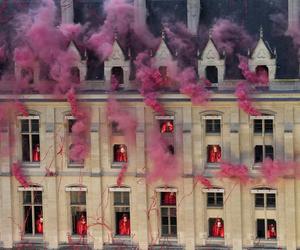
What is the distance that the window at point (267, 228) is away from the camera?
224ft

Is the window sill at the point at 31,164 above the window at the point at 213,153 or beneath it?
beneath

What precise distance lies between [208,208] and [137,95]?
751cm

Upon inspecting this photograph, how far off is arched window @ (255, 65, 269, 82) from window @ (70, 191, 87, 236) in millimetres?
12055

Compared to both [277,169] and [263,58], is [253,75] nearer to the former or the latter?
[263,58]

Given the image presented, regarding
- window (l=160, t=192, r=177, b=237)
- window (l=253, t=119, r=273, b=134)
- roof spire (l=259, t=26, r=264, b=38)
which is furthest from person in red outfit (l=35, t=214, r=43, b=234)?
roof spire (l=259, t=26, r=264, b=38)

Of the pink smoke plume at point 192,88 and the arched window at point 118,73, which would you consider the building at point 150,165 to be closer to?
the arched window at point 118,73

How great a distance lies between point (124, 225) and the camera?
69.8 metres

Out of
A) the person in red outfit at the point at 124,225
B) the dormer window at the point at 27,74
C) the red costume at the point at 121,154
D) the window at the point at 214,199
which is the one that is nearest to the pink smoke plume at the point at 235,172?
the window at the point at 214,199

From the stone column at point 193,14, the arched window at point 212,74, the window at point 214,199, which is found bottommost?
the window at point 214,199

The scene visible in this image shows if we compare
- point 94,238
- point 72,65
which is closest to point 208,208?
point 94,238

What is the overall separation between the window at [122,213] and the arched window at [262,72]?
10082 millimetres

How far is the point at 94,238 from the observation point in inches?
2744

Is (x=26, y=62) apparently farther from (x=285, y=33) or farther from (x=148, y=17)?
(x=285, y=33)

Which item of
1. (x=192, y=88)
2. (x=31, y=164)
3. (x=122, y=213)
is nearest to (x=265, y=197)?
(x=192, y=88)
